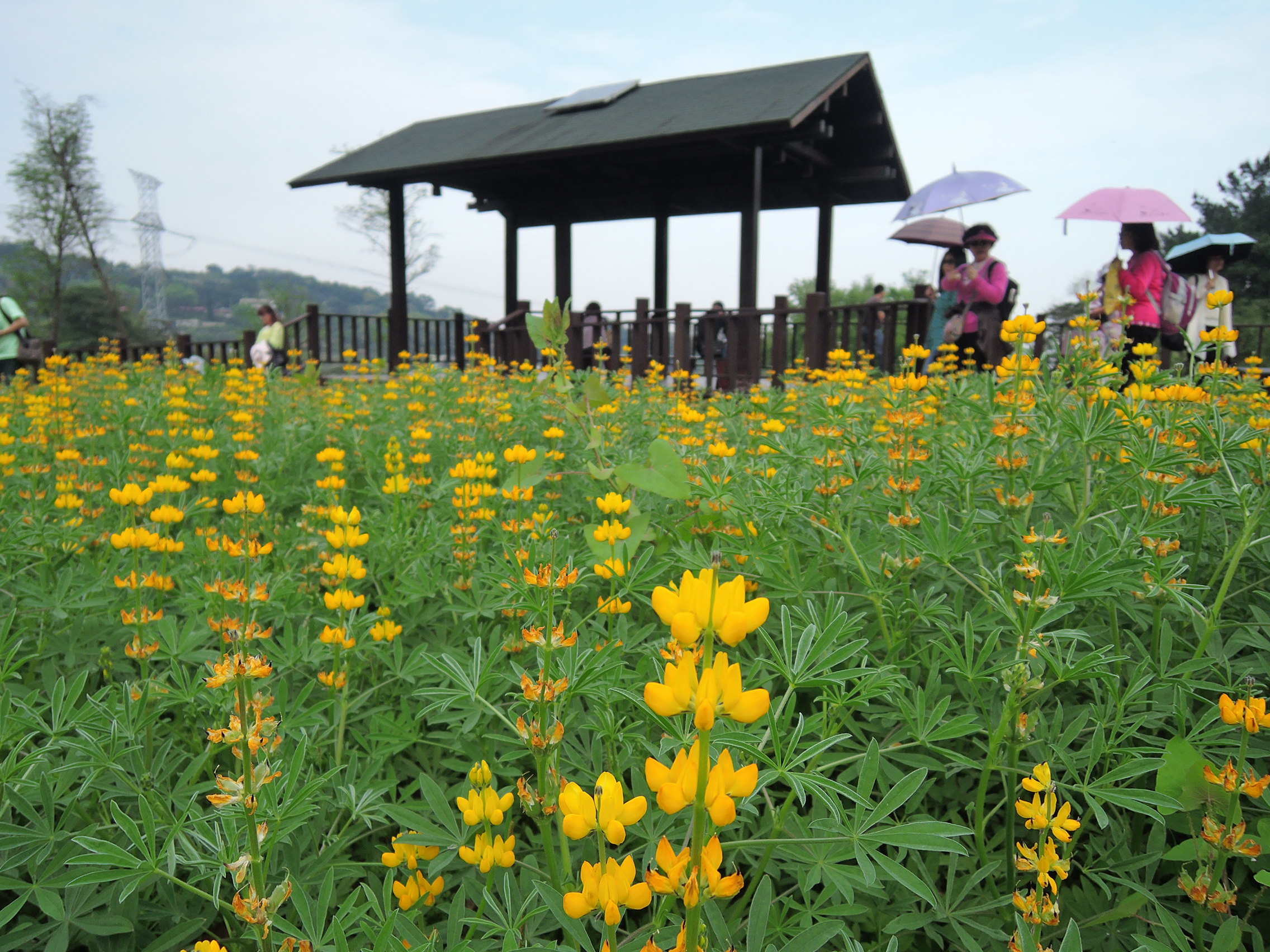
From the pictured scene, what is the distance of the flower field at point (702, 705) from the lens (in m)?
0.81

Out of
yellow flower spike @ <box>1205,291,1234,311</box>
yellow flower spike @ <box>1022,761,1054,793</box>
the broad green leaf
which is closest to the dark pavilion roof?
yellow flower spike @ <box>1205,291,1234,311</box>

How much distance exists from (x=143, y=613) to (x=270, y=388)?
4.86 metres

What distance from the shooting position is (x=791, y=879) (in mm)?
1225

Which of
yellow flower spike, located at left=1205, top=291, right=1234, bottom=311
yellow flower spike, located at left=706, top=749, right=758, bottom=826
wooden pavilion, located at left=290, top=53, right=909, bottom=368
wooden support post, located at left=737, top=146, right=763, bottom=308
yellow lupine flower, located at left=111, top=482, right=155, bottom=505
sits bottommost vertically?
yellow flower spike, located at left=706, top=749, right=758, bottom=826

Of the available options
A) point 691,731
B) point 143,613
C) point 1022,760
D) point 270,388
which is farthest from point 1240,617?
point 270,388

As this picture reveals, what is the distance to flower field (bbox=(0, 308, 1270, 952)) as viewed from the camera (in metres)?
0.81

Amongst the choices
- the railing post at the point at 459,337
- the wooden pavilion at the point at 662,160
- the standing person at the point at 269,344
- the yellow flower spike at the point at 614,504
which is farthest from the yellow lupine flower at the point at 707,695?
the railing post at the point at 459,337

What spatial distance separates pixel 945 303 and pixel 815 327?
200 cm

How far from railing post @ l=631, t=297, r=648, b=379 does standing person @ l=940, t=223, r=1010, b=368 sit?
12.6ft

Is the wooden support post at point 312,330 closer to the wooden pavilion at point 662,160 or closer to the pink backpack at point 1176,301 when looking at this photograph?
the wooden pavilion at point 662,160

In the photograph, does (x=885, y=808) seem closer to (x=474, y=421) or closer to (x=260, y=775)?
(x=260, y=775)

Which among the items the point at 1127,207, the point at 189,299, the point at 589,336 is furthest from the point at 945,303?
the point at 189,299

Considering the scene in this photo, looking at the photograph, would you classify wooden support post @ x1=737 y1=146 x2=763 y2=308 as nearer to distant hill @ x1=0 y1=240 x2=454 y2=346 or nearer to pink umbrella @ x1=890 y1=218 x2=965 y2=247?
pink umbrella @ x1=890 y1=218 x2=965 y2=247

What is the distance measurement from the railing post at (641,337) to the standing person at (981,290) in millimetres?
3855
